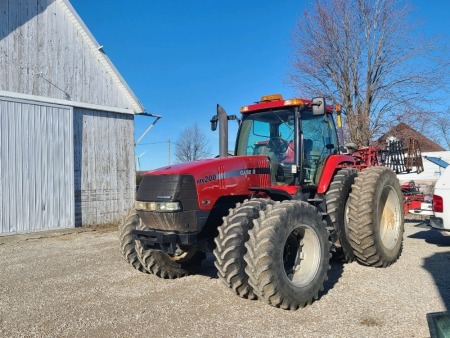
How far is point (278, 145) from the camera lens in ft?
19.1

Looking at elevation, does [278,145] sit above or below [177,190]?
above

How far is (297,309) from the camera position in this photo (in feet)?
14.0

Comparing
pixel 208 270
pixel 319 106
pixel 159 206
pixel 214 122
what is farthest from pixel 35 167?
pixel 319 106

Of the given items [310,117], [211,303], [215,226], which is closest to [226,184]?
[215,226]

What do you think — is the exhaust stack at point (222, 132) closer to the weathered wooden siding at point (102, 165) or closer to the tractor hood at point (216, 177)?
the tractor hood at point (216, 177)

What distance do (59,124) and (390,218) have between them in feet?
29.8

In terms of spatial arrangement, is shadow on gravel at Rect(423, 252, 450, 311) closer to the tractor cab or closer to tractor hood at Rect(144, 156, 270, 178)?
the tractor cab

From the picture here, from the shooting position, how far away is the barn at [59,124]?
10.3 metres

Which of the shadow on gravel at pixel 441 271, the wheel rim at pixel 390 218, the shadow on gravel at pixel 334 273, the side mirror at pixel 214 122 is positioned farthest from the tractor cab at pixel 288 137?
the shadow on gravel at pixel 441 271

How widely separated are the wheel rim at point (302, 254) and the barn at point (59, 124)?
825 centimetres

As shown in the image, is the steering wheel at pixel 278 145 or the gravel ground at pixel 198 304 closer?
the gravel ground at pixel 198 304

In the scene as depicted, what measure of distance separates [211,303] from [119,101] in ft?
32.4

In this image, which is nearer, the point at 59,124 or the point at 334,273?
the point at 334,273

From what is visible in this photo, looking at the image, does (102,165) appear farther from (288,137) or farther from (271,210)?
(271,210)
